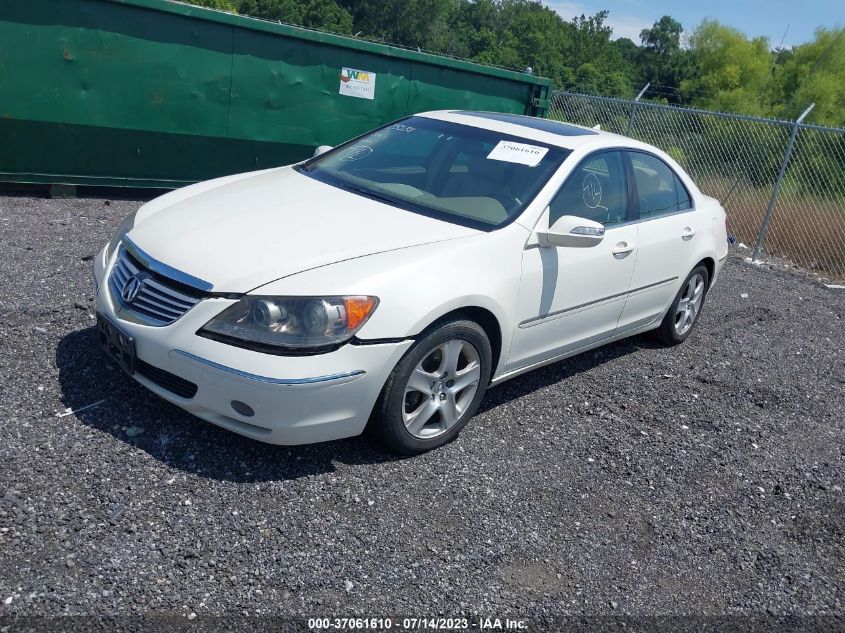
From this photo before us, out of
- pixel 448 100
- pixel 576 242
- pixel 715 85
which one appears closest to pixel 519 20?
pixel 715 85

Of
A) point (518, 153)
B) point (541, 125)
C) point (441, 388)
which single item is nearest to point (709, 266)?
Result: point (541, 125)

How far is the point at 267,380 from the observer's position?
10.5 feet

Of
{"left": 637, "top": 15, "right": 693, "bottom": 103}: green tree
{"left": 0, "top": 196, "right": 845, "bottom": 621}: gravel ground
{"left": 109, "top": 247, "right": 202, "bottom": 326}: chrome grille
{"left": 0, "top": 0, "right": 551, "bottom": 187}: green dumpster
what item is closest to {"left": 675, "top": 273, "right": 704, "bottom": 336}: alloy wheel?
{"left": 0, "top": 196, "right": 845, "bottom": 621}: gravel ground

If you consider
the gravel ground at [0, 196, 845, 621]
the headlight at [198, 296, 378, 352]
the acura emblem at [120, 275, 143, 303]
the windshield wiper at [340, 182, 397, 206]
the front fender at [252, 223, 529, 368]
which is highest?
the windshield wiper at [340, 182, 397, 206]

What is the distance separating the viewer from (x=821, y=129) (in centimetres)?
911

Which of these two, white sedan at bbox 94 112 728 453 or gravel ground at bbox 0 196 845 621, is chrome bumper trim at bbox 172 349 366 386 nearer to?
white sedan at bbox 94 112 728 453

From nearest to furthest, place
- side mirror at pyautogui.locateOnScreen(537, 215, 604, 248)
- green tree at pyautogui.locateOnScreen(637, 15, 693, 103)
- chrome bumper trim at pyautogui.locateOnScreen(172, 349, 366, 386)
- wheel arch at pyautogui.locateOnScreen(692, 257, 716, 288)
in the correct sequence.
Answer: chrome bumper trim at pyautogui.locateOnScreen(172, 349, 366, 386), side mirror at pyautogui.locateOnScreen(537, 215, 604, 248), wheel arch at pyautogui.locateOnScreen(692, 257, 716, 288), green tree at pyautogui.locateOnScreen(637, 15, 693, 103)

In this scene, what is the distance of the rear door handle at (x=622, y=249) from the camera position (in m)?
4.72

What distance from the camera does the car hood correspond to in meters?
3.46

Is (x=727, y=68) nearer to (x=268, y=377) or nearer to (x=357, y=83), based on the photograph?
(x=357, y=83)

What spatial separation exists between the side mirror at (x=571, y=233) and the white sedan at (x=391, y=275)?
0.03ft

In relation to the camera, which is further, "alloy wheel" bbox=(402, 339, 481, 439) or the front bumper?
"alloy wheel" bbox=(402, 339, 481, 439)

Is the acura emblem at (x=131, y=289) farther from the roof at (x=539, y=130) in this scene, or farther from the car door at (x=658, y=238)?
the car door at (x=658, y=238)

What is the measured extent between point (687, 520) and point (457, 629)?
151 centimetres
